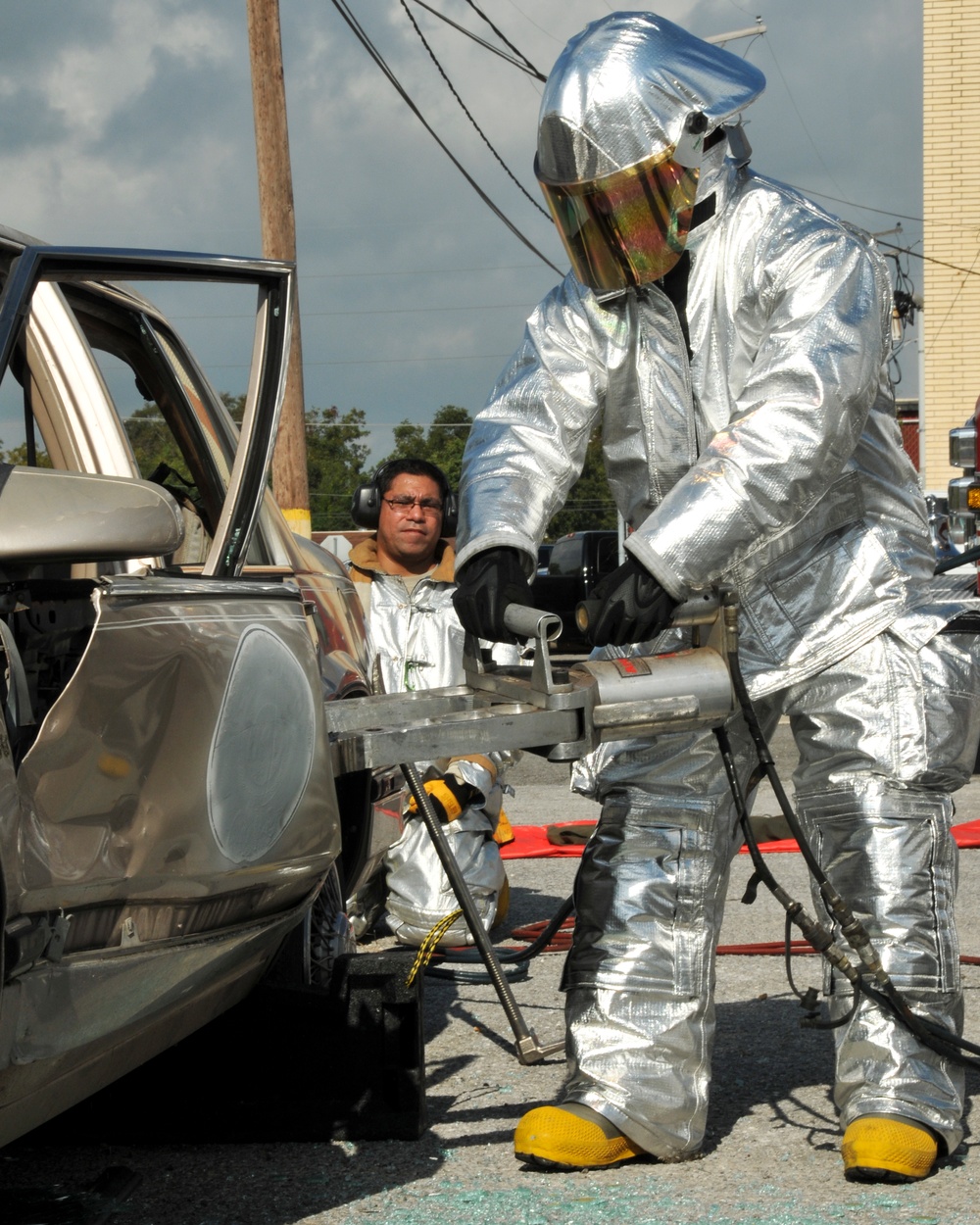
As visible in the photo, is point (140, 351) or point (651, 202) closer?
point (651, 202)

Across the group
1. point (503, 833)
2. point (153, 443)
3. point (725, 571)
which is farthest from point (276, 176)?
point (725, 571)

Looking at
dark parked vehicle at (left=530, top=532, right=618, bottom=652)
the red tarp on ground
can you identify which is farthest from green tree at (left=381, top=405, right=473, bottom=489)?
the red tarp on ground

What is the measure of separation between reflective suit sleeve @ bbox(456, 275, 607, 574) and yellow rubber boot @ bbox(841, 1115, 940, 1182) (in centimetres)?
123

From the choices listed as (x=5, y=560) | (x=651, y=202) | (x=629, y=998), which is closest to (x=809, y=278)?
(x=651, y=202)

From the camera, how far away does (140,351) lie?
3.38 meters

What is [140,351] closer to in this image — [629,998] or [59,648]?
[59,648]

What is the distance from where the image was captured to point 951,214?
20500 millimetres

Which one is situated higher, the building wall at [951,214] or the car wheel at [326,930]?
the building wall at [951,214]

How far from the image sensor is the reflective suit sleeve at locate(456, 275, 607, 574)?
305 cm

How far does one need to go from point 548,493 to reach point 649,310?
413 millimetres

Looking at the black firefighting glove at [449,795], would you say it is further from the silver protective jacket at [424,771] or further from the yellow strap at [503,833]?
the yellow strap at [503,833]

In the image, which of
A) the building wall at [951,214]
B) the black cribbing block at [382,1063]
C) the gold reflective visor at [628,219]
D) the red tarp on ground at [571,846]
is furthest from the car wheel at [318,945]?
the building wall at [951,214]

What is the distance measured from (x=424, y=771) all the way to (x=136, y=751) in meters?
2.69

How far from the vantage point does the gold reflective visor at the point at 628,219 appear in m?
2.86
